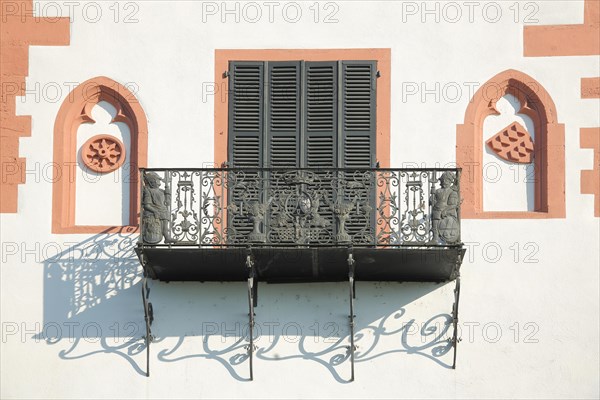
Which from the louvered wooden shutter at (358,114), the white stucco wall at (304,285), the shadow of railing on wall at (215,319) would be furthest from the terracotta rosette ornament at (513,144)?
the shadow of railing on wall at (215,319)

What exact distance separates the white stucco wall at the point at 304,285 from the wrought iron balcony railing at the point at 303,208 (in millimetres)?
709

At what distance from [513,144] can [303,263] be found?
296cm

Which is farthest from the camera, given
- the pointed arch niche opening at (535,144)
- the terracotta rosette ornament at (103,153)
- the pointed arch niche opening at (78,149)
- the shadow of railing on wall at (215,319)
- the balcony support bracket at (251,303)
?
the terracotta rosette ornament at (103,153)

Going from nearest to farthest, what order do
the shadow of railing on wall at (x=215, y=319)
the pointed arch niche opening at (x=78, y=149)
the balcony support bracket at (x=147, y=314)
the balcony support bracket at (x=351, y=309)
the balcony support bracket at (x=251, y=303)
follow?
the balcony support bracket at (x=351, y=309) → the balcony support bracket at (x=251, y=303) → the balcony support bracket at (x=147, y=314) → the shadow of railing on wall at (x=215, y=319) → the pointed arch niche opening at (x=78, y=149)

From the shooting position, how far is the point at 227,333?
68.8 feet

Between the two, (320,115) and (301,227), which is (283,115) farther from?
(301,227)

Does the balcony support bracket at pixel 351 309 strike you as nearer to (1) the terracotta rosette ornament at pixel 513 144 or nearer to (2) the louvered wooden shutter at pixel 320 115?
(2) the louvered wooden shutter at pixel 320 115

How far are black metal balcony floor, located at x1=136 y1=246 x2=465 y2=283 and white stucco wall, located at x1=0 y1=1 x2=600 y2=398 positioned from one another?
0.19 m

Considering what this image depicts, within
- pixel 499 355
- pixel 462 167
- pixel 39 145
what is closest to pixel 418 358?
pixel 499 355

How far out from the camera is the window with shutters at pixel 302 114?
2150cm

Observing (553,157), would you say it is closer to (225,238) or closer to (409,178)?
(409,178)

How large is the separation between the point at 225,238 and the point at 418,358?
8.29 feet

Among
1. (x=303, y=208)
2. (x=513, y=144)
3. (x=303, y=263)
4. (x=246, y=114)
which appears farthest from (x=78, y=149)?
(x=513, y=144)

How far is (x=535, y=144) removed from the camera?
21.6 m
